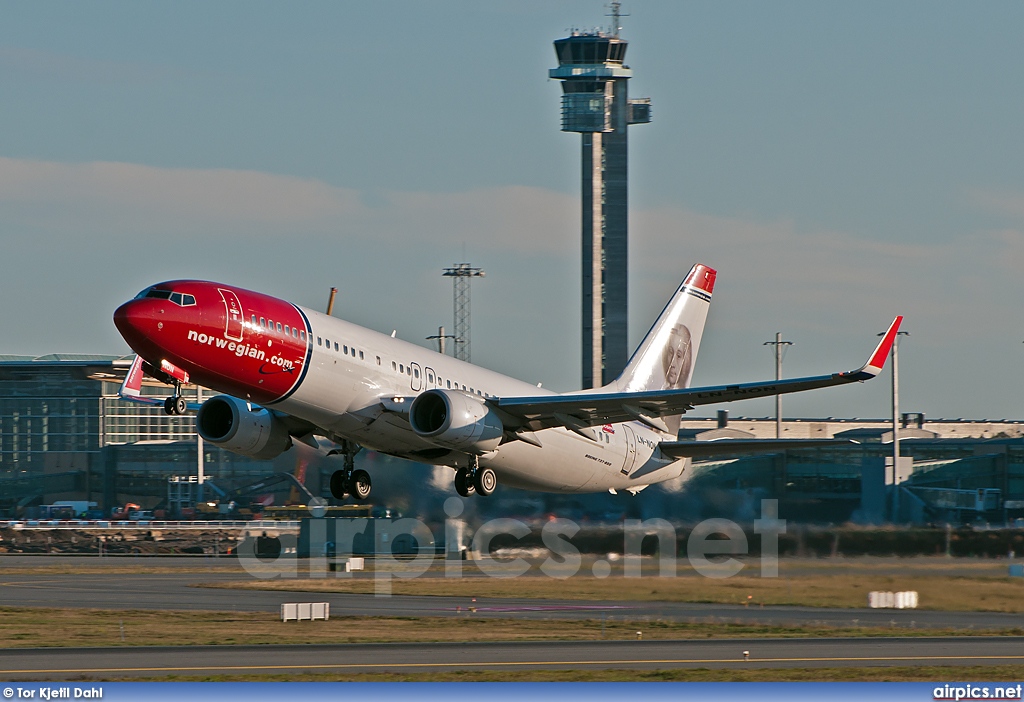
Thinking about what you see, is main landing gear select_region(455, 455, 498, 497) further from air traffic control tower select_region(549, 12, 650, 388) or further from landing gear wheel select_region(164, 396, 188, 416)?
air traffic control tower select_region(549, 12, 650, 388)

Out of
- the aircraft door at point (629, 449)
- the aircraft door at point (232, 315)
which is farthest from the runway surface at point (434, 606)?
the aircraft door at point (232, 315)

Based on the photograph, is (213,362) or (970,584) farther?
(970,584)

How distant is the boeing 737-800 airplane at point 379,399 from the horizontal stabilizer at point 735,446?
7cm

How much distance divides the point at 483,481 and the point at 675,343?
45.2 feet

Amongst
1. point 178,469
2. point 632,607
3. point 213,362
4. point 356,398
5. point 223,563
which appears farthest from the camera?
point 178,469

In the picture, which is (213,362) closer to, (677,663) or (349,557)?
(677,663)

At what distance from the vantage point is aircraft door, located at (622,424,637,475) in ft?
146

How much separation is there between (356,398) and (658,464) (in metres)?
13.9

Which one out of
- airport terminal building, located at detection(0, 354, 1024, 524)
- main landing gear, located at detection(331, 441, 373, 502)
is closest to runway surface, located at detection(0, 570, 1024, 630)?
airport terminal building, located at detection(0, 354, 1024, 524)

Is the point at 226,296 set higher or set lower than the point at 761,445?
higher

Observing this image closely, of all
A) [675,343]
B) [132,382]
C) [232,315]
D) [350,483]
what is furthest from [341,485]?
[675,343]

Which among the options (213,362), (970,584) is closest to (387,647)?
(213,362)

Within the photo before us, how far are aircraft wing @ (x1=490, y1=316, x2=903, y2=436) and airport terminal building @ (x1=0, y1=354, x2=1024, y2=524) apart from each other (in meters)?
6.47

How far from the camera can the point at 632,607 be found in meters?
51.8
